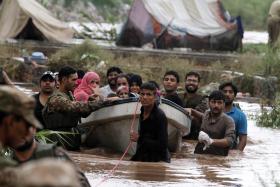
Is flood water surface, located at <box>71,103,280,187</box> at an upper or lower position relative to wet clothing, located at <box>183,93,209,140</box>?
lower

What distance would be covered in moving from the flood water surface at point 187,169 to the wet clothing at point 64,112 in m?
0.37

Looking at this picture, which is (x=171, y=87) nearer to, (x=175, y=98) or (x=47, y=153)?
(x=175, y=98)

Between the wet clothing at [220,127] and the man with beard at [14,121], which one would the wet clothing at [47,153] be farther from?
the wet clothing at [220,127]

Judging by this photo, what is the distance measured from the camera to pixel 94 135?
42.4 ft

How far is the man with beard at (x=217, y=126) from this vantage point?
11836mm

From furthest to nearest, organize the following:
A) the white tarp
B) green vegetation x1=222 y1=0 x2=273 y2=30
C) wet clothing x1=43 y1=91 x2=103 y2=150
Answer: green vegetation x1=222 y1=0 x2=273 y2=30
the white tarp
wet clothing x1=43 y1=91 x2=103 y2=150

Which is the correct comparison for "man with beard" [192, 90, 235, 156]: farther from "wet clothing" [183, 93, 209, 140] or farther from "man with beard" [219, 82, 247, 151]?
"wet clothing" [183, 93, 209, 140]

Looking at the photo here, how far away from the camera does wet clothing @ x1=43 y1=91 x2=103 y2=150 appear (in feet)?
36.9

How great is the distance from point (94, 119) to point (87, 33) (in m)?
22.4

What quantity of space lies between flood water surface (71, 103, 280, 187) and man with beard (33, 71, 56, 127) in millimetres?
729

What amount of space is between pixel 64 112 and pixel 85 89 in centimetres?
156

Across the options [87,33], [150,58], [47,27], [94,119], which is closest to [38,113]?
[94,119]

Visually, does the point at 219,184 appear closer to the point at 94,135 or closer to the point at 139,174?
the point at 139,174

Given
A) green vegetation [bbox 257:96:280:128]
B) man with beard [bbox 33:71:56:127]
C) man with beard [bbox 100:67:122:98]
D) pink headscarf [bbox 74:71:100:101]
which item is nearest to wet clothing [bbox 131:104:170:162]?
man with beard [bbox 33:71:56:127]
